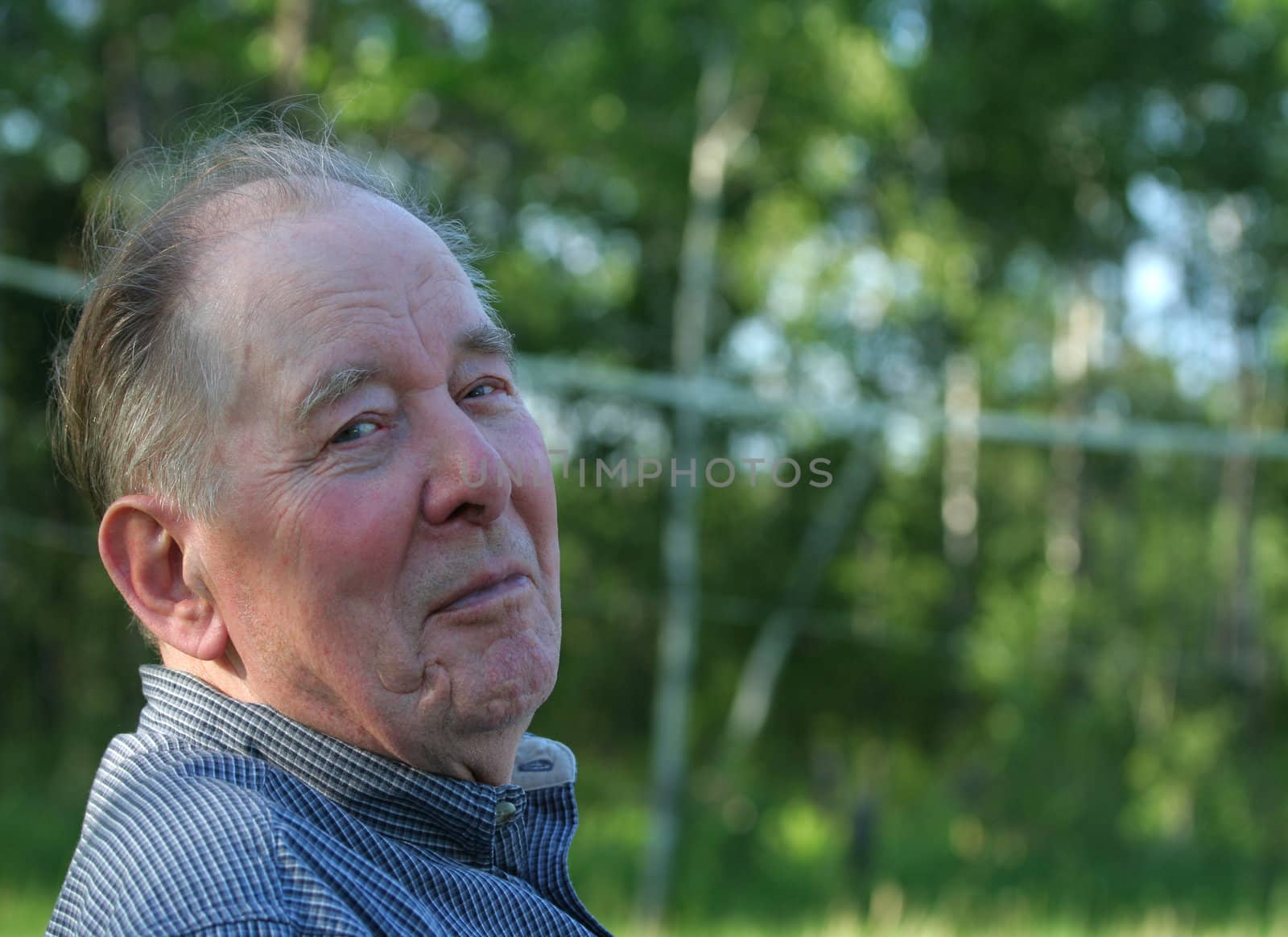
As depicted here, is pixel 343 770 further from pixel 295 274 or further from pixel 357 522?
pixel 295 274

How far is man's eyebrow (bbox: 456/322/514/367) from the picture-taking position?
1.13 meters

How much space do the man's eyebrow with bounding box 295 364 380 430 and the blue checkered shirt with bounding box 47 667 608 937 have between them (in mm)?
240

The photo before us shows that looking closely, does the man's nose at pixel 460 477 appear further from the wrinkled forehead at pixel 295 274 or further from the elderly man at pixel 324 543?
the wrinkled forehead at pixel 295 274

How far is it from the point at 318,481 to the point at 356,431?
0.17 ft

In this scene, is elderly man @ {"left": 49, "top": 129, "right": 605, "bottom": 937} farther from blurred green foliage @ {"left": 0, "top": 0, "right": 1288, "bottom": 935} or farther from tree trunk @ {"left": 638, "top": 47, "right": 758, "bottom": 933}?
tree trunk @ {"left": 638, "top": 47, "right": 758, "bottom": 933}

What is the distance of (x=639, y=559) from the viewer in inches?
440

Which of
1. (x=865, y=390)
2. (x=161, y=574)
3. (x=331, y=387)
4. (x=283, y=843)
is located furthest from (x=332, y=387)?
(x=865, y=390)

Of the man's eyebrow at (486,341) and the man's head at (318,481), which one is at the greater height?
Result: the man's eyebrow at (486,341)

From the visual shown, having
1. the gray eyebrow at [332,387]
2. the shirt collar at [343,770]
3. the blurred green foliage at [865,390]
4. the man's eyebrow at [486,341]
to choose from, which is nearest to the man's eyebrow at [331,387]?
the gray eyebrow at [332,387]

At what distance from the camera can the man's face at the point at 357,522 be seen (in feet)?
3.34

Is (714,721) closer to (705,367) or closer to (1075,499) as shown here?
(705,367)

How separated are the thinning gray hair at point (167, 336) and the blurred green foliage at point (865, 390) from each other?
12.8 ft

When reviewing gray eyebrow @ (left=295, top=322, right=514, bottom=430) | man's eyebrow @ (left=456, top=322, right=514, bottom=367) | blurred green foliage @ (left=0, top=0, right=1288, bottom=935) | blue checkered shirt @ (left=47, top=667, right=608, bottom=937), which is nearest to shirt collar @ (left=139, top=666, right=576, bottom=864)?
blue checkered shirt @ (left=47, top=667, right=608, bottom=937)

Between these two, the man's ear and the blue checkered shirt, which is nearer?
the blue checkered shirt
